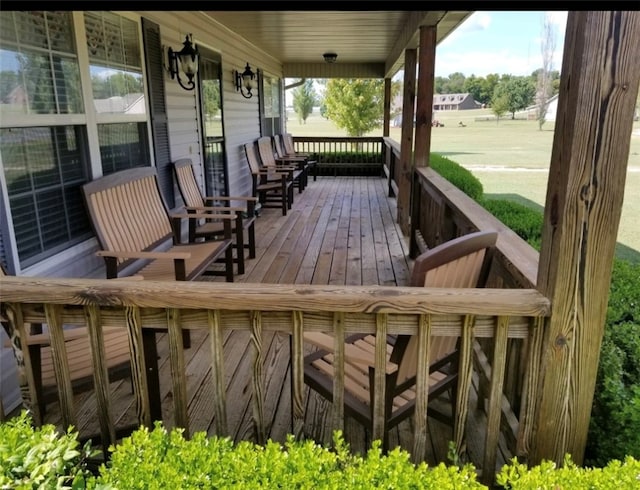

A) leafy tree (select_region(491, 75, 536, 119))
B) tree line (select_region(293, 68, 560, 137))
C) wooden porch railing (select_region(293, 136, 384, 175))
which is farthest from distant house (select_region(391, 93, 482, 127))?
wooden porch railing (select_region(293, 136, 384, 175))

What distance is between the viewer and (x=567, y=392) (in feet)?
4.99

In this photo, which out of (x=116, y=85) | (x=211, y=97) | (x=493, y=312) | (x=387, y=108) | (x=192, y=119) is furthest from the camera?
(x=387, y=108)

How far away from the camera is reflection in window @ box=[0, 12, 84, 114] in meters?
2.32

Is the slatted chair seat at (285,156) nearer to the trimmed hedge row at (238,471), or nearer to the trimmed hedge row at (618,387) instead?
the trimmed hedge row at (618,387)

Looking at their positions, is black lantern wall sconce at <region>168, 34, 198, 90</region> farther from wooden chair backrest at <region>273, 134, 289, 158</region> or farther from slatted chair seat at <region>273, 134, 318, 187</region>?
wooden chair backrest at <region>273, 134, 289, 158</region>

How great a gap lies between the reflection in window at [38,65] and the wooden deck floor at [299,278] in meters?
1.57

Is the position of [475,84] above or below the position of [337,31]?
above

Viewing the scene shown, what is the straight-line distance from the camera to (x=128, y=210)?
10.9 ft

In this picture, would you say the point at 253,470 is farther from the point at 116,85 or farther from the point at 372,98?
the point at 372,98

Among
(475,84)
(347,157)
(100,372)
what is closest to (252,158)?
(347,157)

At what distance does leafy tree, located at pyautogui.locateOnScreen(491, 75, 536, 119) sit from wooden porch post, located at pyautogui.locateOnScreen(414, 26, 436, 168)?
17.1 meters

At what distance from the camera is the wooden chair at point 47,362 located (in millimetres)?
1646

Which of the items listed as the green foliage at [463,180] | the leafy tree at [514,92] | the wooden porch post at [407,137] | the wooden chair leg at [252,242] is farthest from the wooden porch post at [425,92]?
the leafy tree at [514,92]

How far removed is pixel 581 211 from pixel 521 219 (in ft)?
6.57
